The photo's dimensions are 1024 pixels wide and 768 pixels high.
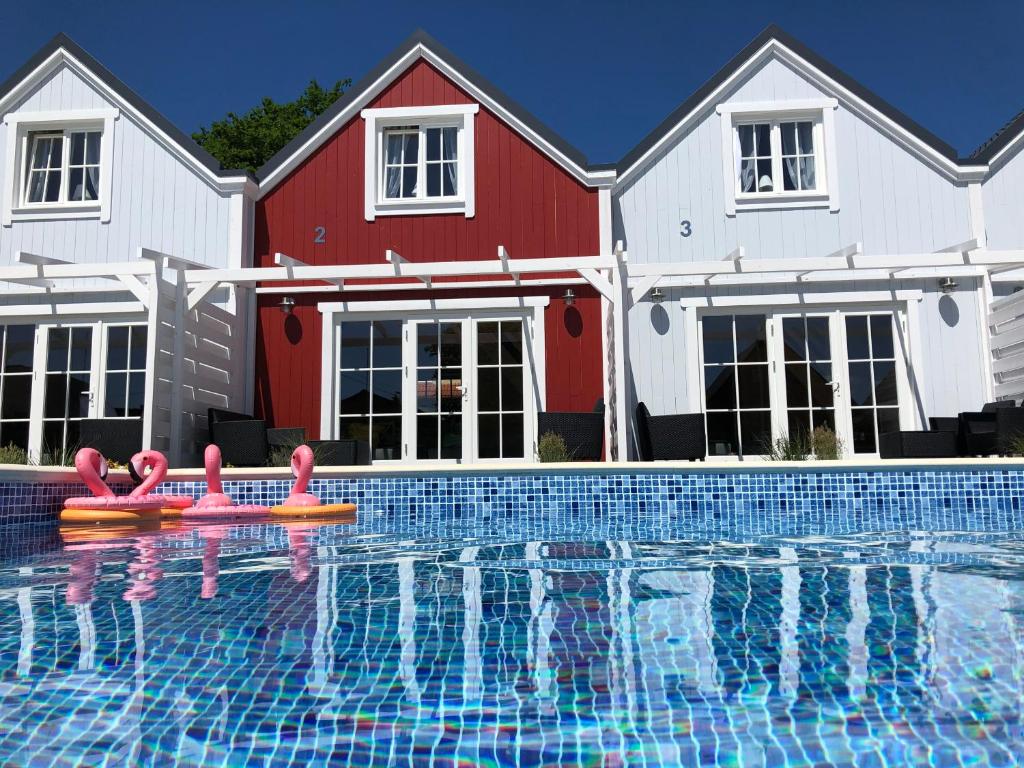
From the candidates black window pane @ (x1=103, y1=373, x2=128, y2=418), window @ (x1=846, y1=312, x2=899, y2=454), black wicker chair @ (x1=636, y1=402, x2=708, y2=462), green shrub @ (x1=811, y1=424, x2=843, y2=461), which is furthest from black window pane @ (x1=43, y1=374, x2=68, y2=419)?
window @ (x1=846, y1=312, x2=899, y2=454)

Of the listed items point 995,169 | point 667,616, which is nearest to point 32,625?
point 667,616

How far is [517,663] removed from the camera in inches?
89.8

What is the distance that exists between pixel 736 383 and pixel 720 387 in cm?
21

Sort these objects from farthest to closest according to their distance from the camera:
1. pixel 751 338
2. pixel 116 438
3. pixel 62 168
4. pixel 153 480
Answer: pixel 62 168 → pixel 751 338 → pixel 116 438 → pixel 153 480

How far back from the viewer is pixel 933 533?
527cm

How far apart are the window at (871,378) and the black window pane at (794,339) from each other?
1.83ft

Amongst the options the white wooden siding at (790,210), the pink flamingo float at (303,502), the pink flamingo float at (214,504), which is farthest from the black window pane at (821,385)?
the pink flamingo float at (214,504)

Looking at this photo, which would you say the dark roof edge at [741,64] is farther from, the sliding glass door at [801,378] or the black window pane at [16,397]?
the black window pane at [16,397]

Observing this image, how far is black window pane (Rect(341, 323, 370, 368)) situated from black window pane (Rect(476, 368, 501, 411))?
1533 mm

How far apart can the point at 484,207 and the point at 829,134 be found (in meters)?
4.67

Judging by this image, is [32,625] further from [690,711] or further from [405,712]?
[690,711]

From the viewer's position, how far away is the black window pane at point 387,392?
34.9 ft

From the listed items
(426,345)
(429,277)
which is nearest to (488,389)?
(426,345)

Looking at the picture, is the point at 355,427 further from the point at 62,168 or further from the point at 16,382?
the point at 62,168
